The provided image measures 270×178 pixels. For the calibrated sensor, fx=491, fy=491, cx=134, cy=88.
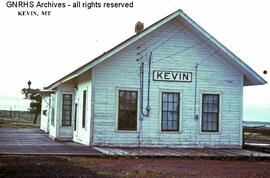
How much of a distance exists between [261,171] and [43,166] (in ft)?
19.8

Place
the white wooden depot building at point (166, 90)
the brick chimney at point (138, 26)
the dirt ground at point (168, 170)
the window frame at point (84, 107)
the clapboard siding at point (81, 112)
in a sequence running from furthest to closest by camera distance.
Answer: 1. the brick chimney at point (138, 26)
2. the window frame at point (84, 107)
3. the clapboard siding at point (81, 112)
4. the white wooden depot building at point (166, 90)
5. the dirt ground at point (168, 170)

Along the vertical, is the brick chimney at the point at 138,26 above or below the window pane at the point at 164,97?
above

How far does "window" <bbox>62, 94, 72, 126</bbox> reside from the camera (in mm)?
25203

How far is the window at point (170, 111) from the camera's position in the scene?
21.3m

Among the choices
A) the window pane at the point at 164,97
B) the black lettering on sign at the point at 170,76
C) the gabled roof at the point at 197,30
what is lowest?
the window pane at the point at 164,97

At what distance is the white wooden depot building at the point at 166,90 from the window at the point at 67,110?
283cm

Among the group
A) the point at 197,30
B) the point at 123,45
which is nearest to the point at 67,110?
the point at 123,45

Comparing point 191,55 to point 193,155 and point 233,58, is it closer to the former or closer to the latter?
point 233,58

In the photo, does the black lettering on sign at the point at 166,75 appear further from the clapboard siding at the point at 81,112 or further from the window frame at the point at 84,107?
the window frame at the point at 84,107

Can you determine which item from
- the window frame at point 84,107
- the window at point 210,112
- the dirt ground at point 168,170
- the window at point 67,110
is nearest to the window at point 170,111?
the window at point 210,112

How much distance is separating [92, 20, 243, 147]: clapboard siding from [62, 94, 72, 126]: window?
5157mm

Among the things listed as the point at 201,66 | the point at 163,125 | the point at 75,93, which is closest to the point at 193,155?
the point at 163,125

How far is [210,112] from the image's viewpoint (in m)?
21.8

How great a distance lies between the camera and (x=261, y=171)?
543 inches
